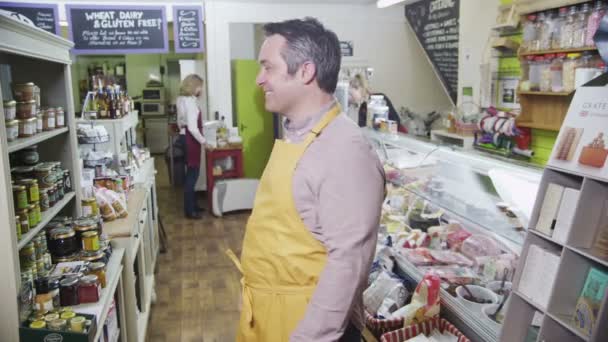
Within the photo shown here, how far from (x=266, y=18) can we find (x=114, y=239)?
5.18 metres

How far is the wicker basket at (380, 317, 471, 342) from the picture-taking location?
90.2 inches

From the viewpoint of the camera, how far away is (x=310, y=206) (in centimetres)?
157

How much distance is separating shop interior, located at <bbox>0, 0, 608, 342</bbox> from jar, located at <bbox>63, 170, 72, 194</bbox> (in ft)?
0.08

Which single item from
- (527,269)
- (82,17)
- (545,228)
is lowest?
(527,269)

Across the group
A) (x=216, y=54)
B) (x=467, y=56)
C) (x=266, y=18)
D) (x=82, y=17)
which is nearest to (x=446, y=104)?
(x=467, y=56)

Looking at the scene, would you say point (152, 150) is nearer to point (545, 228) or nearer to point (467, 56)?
point (467, 56)

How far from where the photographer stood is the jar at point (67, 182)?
2.78 m

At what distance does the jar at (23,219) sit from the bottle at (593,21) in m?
4.13

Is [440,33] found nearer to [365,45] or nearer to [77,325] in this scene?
[365,45]

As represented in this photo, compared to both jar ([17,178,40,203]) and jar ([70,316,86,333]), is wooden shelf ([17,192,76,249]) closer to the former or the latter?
jar ([17,178,40,203])

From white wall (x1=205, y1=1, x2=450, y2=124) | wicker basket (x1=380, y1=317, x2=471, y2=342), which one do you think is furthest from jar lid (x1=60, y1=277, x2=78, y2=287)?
white wall (x1=205, y1=1, x2=450, y2=124)

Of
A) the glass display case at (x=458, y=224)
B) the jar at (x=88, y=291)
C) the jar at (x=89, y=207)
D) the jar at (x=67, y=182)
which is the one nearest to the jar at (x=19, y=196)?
the jar at (x=88, y=291)

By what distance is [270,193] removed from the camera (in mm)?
1666

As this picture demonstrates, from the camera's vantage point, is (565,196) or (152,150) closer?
(565,196)
